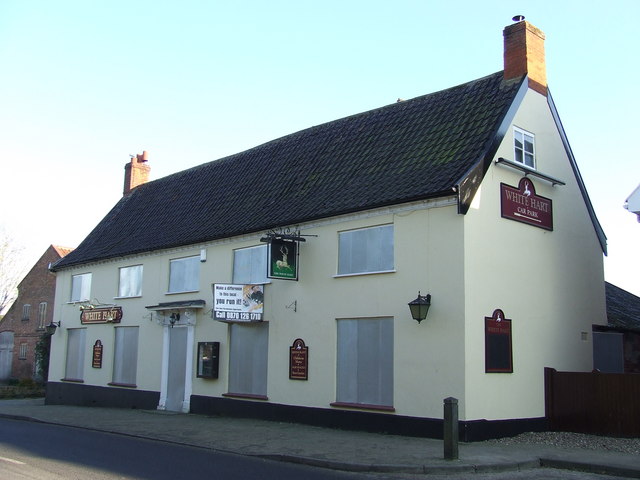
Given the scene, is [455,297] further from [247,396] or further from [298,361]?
[247,396]

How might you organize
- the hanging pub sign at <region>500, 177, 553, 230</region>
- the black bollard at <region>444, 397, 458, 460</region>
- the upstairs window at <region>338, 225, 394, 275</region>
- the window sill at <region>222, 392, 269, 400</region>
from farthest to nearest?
1. the window sill at <region>222, 392, 269, 400</region>
2. the upstairs window at <region>338, 225, 394, 275</region>
3. the hanging pub sign at <region>500, 177, 553, 230</region>
4. the black bollard at <region>444, 397, 458, 460</region>

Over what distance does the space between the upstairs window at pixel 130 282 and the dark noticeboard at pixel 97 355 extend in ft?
7.04

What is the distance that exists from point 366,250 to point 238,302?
393 cm

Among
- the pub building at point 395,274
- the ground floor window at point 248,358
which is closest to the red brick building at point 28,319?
the pub building at point 395,274

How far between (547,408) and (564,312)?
98.0 inches

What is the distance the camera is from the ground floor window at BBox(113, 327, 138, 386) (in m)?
23.3

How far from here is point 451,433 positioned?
11.5m

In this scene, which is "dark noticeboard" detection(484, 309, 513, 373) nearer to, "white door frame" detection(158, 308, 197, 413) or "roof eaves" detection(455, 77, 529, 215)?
"roof eaves" detection(455, 77, 529, 215)

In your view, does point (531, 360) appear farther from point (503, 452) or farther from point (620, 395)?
point (503, 452)

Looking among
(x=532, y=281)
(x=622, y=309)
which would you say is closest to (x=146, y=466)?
(x=532, y=281)

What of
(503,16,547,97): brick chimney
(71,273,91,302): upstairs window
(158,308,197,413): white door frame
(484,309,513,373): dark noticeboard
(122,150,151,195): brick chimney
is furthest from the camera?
(122,150,151,195): brick chimney

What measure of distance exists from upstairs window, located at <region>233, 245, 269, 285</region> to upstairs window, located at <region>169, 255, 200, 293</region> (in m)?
1.96

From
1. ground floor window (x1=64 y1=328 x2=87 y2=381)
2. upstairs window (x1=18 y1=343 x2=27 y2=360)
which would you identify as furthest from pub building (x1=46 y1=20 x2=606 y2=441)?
upstairs window (x1=18 y1=343 x2=27 y2=360)

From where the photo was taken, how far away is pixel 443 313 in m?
14.3
